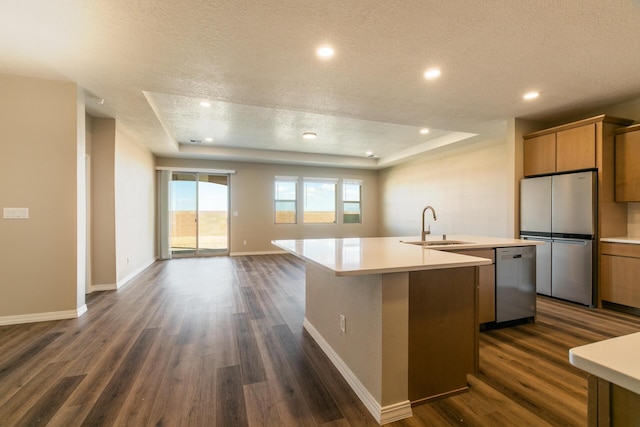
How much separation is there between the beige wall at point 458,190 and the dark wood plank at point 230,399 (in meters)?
4.22

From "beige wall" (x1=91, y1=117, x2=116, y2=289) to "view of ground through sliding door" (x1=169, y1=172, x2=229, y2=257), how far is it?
2945 mm

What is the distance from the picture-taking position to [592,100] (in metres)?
3.50

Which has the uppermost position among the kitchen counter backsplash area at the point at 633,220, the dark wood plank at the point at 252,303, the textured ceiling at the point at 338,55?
the textured ceiling at the point at 338,55

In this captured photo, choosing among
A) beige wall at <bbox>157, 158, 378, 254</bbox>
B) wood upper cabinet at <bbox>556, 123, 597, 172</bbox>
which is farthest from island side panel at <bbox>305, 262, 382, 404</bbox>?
beige wall at <bbox>157, 158, 378, 254</bbox>

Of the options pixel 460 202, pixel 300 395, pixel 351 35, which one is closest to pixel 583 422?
pixel 300 395

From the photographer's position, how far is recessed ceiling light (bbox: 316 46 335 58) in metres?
2.37

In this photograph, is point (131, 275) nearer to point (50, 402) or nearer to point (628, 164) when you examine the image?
point (50, 402)

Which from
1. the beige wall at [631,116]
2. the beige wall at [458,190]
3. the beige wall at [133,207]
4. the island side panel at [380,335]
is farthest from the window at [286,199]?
the beige wall at [631,116]

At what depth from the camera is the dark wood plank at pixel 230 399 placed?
158 cm

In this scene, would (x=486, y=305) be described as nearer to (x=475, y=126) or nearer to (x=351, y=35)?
(x=351, y=35)

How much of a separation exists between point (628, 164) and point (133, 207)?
722 cm

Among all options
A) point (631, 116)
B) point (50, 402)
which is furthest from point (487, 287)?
point (50, 402)

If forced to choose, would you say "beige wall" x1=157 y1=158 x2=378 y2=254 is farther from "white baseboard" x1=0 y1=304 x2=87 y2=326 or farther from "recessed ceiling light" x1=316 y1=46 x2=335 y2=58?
"recessed ceiling light" x1=316 y1=46 x2=335 y2=58

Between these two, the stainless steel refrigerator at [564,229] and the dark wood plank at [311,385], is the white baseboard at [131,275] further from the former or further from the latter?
the stainless steel refrigerator at [564,229]
